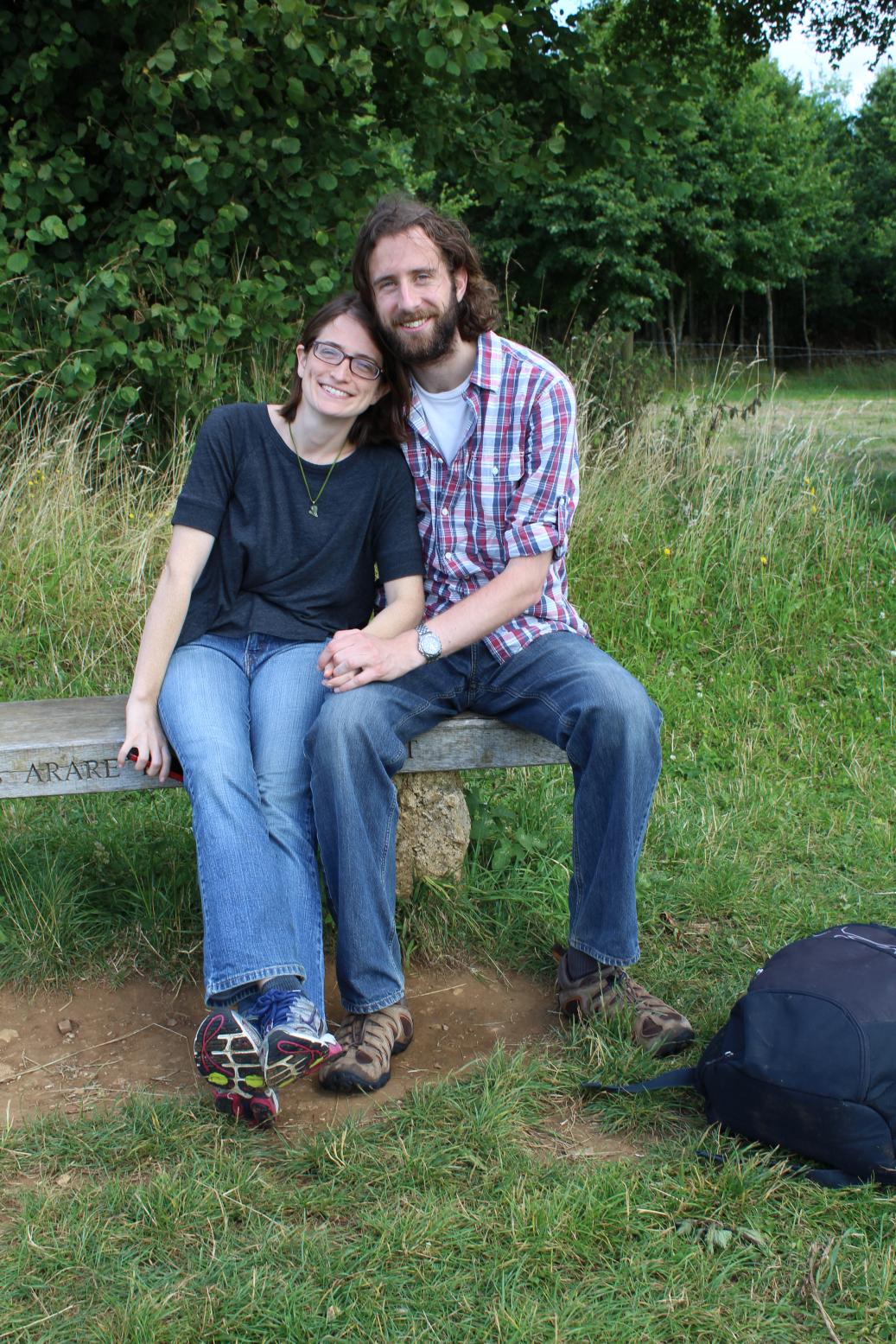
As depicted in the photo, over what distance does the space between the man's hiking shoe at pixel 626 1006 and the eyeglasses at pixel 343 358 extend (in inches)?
57.3

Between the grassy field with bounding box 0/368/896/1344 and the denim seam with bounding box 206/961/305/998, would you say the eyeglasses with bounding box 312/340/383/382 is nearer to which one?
the grassy field with bounding box 0/368/896/1344

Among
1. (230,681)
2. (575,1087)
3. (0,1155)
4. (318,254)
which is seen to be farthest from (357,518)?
(318,254)

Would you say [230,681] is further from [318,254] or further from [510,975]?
[318,254]

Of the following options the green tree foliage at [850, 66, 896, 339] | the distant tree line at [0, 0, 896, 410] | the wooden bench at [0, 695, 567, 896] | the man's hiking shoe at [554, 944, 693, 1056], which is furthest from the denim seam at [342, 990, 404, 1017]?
the green tree foliage at [850, 66, 896, 339]

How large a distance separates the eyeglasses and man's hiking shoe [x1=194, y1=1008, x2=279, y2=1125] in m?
1.47

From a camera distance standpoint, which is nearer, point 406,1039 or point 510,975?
point 406,1039

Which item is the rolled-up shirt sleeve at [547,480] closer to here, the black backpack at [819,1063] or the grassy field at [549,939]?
the grassy field at [549,939]

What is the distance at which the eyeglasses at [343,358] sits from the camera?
109 inches

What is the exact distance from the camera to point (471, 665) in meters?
2.90

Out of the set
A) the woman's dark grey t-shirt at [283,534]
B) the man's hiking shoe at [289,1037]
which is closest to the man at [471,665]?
the woman's dark grey t-shirt at [283,534]

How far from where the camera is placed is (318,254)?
6031mm

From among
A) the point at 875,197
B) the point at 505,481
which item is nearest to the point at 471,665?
the point at 505,481

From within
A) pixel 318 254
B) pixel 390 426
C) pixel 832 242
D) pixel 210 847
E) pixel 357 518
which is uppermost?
pixel 832 242

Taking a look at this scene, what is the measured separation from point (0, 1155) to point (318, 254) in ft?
15.9
